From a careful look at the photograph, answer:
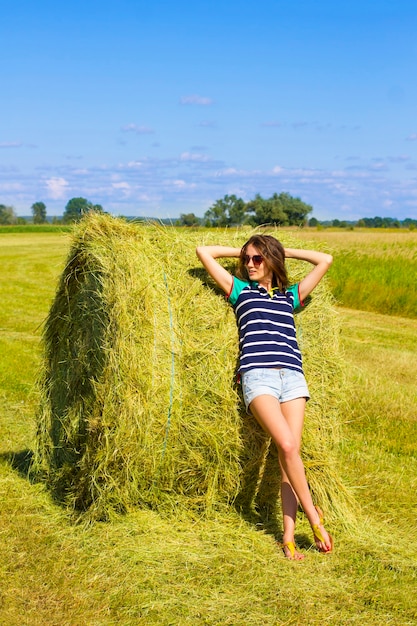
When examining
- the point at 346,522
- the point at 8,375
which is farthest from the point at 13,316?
the point at 346,522

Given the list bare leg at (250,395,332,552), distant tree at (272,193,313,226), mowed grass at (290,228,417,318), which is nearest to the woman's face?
bare leg at (250,395,332,552)

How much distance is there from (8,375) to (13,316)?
14.6 feet

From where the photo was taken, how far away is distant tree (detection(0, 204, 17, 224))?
2544 inches

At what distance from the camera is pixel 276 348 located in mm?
4613

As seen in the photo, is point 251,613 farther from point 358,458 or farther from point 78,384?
point 358,458

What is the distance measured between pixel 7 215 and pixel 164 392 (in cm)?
6459

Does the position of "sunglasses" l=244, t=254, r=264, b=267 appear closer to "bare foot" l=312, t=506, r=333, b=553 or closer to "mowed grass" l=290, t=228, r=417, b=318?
"bare foot" l=312, t=506, r=333, b=553

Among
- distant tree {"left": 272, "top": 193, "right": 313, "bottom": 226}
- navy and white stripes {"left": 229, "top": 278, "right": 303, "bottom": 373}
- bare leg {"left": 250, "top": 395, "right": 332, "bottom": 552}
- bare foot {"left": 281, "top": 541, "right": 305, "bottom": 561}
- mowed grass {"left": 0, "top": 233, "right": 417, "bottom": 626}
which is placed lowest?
mowed grass {"left": 0, "top": 233, "right": 417, "bottom": 626}

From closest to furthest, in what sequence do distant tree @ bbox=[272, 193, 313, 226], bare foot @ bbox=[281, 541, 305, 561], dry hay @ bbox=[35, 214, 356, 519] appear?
bare foot @ bbox=[281, 541, 305, 561]
dry hay @ bbox=[35, 214, 356, 519]
distant tree @ bbox=[272, 193, 313, 226]

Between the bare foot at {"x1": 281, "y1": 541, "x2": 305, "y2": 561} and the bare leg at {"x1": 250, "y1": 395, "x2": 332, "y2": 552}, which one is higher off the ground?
the bare leg at {"x1": 250, "y1": 395, "x2": 332, "y2": 552}

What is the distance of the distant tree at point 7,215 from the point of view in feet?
212

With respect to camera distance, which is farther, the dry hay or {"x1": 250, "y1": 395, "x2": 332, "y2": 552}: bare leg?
the dry hay

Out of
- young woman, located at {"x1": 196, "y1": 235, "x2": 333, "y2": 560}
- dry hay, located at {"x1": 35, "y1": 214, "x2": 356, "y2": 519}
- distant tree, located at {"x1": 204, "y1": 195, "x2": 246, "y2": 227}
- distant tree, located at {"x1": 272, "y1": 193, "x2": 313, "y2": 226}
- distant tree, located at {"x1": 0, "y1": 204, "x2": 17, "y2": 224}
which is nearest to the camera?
young woman, located at {"x1": 196, "y1": 235, "x2": 333, "y2": 560}

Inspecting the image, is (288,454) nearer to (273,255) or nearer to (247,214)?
(273,255)
